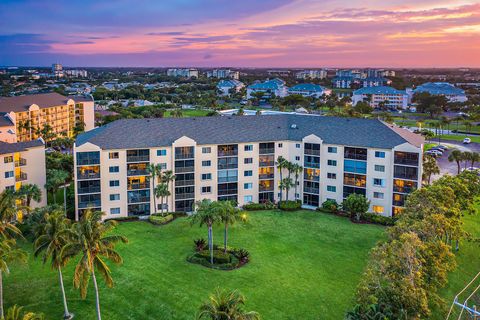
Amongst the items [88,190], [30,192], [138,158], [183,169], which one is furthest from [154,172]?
[30,192]

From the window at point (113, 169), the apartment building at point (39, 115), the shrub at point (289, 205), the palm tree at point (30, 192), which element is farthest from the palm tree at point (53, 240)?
the apartment building at point (39, 115)

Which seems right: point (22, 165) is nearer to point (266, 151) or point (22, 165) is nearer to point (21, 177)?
point (21, 177)

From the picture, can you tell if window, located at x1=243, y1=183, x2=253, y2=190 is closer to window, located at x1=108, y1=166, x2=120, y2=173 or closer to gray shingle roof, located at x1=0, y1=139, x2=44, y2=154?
window, located at x1=108, y1=166, x2=120, y2=173

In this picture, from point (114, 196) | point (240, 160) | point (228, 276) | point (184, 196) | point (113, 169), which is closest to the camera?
point (228, 276)

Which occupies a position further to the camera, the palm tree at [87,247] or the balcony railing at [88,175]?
the balcony railing at [88,175]

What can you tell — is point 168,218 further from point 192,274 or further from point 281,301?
point 281,301

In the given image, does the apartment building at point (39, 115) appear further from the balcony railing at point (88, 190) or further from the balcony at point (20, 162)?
the balcony railing at point (88, 190)
